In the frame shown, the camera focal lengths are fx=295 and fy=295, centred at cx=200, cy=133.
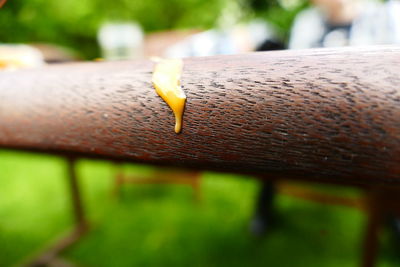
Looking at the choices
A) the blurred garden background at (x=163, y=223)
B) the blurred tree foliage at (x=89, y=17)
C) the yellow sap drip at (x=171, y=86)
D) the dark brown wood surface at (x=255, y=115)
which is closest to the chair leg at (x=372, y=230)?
the blurred garden background at (x=163, y=223)

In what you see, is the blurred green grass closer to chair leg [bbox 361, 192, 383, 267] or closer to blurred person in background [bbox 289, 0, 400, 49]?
chair leg [bbox 361, 192, 383, 267]

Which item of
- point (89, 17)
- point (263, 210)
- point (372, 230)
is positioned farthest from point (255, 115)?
point (89, 17)

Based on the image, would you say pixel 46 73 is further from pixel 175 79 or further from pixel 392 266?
pixel 392 266

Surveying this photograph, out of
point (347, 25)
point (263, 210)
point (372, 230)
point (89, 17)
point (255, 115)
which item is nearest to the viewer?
point (255, 115)

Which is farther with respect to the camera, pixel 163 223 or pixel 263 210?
pixel 163 223

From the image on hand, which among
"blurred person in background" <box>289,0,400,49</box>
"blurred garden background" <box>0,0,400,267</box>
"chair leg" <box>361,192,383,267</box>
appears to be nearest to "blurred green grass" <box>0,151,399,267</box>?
"blurred garden background" <box>0,0,400,267</box>

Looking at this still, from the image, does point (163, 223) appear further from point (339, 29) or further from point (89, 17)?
point (89, 17)
